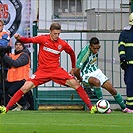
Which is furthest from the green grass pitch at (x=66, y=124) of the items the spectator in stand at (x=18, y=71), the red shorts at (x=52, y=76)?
the spectator in stand at (x=18, y=71)

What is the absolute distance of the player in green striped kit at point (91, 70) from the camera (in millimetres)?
13781

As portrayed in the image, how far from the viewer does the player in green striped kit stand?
1378 centimetres

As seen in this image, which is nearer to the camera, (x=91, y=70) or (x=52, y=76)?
(x=52, y=76)

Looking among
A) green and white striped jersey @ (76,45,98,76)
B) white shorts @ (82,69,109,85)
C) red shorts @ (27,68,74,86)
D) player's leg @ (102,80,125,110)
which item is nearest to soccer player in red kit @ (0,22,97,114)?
red shorts @ (27,68,74,86)

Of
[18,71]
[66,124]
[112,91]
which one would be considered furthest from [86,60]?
[66,124]

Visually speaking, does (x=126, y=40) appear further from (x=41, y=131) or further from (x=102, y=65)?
(x=41, y=131)

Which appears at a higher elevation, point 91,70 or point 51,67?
point 51,67

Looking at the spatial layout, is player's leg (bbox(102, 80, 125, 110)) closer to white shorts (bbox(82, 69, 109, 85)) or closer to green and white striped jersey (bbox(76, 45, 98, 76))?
white shorts (bbox(82, 69, 109, 85))

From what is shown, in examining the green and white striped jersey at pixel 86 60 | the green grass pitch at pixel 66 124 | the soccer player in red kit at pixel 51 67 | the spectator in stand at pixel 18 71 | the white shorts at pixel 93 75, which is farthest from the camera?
the spectator in stand at pixel 18 71

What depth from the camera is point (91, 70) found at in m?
14.0

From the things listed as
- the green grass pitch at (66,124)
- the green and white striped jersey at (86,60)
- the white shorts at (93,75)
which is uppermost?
the green and white striped jersey at (86,60)

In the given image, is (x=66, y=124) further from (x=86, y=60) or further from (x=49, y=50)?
(x=86, y=60)

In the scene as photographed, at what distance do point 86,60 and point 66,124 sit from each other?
3.69 m

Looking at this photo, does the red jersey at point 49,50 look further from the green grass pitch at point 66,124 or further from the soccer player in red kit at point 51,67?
the green grass pitch at point 66,124
